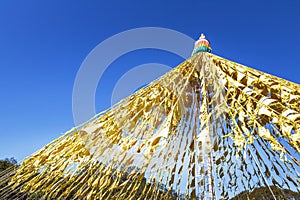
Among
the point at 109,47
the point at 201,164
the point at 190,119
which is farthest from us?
the point at 109,47

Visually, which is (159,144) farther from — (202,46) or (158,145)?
(202,46)

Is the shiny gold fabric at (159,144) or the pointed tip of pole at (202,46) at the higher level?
the pointed tip of pole at (202,46)

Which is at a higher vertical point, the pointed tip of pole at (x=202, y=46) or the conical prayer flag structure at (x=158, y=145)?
the pointed tip of pole at (x=202, y=46)

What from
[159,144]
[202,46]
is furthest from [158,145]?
[202,46]

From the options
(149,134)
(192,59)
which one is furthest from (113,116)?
(192,59)

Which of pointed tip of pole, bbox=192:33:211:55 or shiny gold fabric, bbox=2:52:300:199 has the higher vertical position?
pointed tip of pole, bbox=192:33:211:55

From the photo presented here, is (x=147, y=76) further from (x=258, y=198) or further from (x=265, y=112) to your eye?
(x=258, y=198)

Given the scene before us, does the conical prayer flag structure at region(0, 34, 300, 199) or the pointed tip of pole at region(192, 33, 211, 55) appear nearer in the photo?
the conical prayer flag structure at region(0, 34, 300, 199)

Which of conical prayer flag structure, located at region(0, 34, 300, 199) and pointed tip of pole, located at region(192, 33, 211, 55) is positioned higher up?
pointed tip of pole, located at region(192, 33, 211, 55)

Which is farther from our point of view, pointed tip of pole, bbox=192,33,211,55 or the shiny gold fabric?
pointed tip of pole, bbox=192,33,211,55

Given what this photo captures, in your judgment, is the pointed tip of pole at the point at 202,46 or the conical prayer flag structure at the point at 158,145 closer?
the conical prayer flag structure at the point at 158,145

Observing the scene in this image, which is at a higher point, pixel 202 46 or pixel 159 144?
pixel 202 46

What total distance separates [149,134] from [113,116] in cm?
25

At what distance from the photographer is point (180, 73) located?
1638 mm
